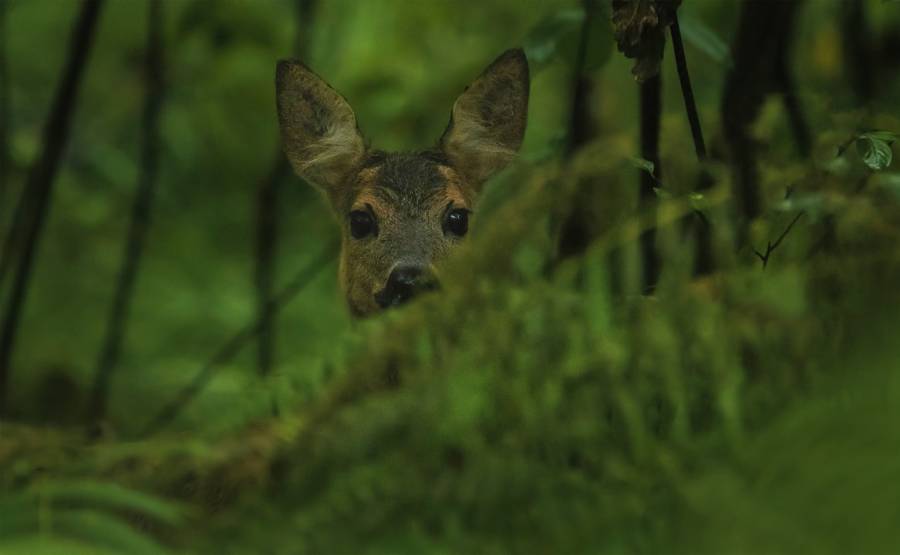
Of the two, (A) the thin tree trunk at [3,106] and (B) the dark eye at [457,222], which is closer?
(B) the dark eye at [457,222]

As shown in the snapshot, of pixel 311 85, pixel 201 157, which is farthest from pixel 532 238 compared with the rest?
pixel 201 157

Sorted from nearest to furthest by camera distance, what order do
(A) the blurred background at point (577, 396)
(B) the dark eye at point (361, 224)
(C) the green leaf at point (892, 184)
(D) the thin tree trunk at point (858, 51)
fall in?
(A) the blurred background at point (577, 396) < (C) the green leaf at point (892, 184) < (B) the dark eye at point (361, 224) < (D) the thin tree trunk at point (858, 51)

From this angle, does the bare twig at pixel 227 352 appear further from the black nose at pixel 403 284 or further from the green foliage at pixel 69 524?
the green foliage at pixel 69 524

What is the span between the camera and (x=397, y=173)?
2.83 metres

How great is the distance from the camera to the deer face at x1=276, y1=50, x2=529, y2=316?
236 cm

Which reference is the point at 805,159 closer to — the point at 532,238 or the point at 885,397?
the point at 532,238

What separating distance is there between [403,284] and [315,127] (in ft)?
1.16

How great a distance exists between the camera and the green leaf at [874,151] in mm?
1901

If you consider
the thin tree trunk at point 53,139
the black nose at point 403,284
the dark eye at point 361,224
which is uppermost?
the thin tree trunk at point 53,139

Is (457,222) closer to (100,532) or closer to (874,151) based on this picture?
(874,151)

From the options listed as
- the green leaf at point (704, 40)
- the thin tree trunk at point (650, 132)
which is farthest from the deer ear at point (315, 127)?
the green leaf at point (704, 40)

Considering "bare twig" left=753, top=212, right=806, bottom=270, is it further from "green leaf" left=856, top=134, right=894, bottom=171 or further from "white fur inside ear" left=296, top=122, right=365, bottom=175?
"white fur inside ear" left=296, top=122, right=365, bottom=175

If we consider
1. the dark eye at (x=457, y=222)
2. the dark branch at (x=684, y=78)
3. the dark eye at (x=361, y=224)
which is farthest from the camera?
the dark eye at (x=361, y=224)

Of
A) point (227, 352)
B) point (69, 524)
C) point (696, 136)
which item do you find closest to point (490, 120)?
point (696, 136)
